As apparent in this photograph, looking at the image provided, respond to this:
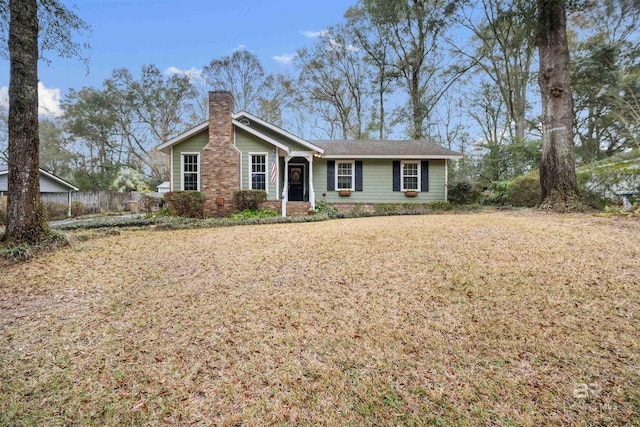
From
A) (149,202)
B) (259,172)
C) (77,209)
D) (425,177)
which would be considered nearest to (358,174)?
(425,177)

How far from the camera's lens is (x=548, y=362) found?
8.36 ft

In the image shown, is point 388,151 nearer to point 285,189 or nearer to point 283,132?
point 283,132

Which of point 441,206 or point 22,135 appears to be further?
point 441,206

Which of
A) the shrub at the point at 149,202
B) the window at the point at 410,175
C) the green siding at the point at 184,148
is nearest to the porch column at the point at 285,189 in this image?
the green siding at the point at 184,148

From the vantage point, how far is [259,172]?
40.2ft

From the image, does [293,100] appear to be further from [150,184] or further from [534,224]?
[534,224]

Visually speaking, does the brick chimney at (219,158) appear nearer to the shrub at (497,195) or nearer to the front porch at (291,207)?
the front porch at (291,207)

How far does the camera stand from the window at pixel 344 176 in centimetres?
1450

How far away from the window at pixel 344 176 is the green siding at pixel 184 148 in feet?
20.8

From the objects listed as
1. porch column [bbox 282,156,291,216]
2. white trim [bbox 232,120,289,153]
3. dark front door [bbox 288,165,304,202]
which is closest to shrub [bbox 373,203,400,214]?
dark front door [bbox 288,165,304,202]

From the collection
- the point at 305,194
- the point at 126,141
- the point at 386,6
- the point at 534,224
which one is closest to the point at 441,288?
the point at 534,224

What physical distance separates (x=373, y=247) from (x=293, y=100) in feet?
77.5

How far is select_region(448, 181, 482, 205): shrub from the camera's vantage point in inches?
544

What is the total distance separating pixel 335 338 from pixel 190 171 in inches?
440
